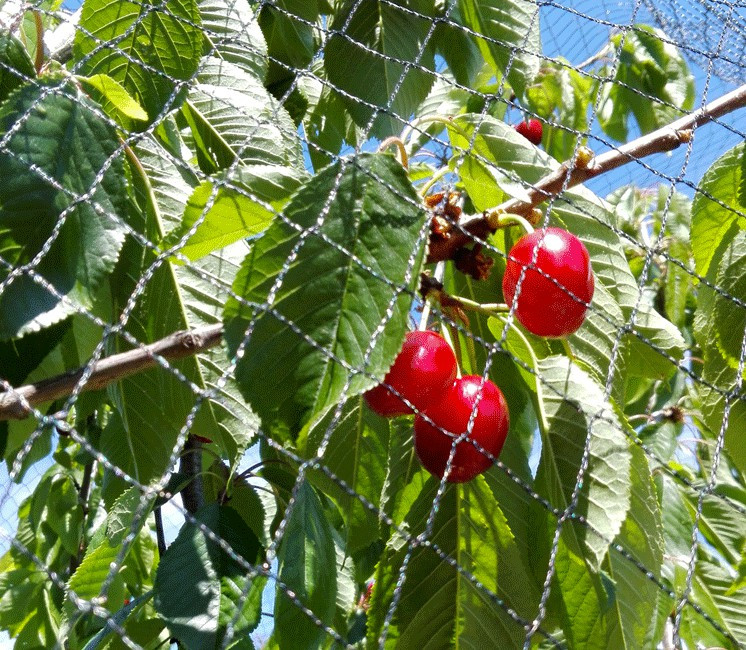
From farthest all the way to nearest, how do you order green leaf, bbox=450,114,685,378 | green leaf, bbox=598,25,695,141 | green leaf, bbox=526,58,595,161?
1. green leaf, bbox=598,25,695,141
2. green leaf, bbox=526,58,595,161
3. green leaf, bbox=450,114,685,378

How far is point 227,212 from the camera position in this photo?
2.14 feet

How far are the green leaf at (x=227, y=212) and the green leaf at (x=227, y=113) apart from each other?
0.22m

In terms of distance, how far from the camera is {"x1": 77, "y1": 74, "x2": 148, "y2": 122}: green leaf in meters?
0.71

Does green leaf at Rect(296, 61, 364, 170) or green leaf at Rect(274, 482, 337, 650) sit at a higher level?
green leaf at Rect(296, 61, 364, 170)

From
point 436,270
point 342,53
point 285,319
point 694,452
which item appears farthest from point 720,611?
point 285,319

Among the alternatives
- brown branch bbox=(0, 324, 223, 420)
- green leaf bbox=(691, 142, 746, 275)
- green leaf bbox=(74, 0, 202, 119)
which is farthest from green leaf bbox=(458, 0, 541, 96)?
brown branch bbox=(0, 324, 223, 420)

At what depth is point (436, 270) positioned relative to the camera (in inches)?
34.9

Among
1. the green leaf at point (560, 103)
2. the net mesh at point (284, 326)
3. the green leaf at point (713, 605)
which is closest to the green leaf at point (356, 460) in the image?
the net mesh at point (284, 326)

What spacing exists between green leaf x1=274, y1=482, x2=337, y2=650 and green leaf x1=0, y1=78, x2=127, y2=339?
23cm

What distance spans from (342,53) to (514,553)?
558 millimetres

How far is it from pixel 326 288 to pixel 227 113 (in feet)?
1.36

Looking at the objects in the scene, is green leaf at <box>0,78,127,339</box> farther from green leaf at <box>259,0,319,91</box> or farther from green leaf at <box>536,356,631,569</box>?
green leaf at <box>259,0,319,91</box>

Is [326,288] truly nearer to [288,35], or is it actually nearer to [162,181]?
[162,181]

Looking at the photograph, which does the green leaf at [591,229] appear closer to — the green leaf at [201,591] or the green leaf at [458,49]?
the green leaf at [458,49]
